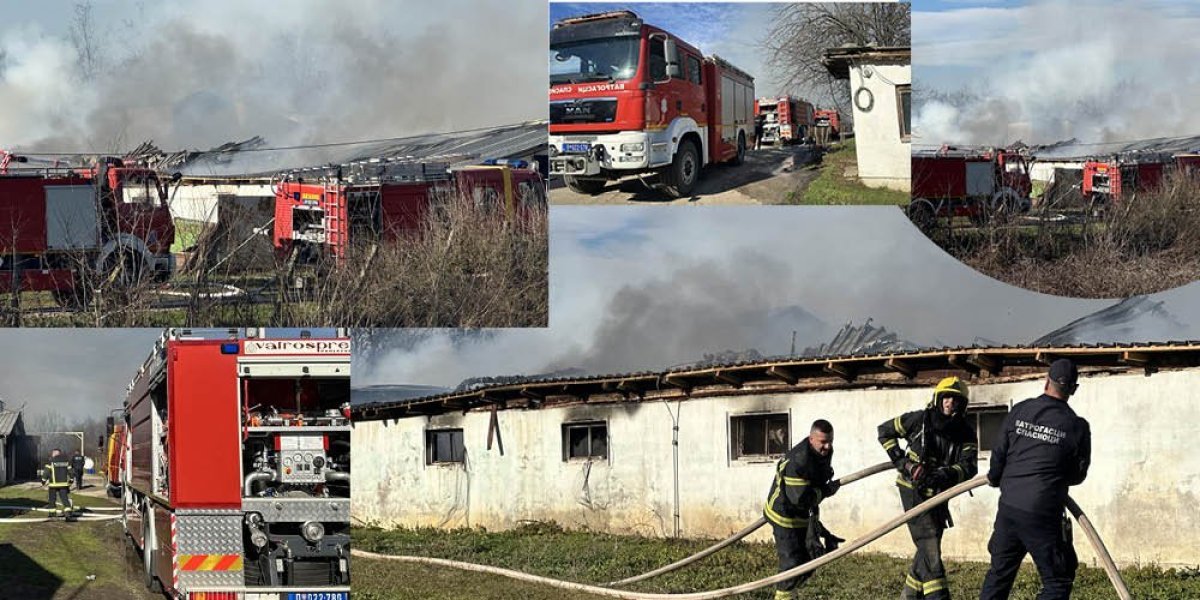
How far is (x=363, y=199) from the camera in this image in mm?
17188

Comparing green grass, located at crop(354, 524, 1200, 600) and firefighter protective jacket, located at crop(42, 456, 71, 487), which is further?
firefighter protective jacket, located at crop(42, 456, 71, 487)

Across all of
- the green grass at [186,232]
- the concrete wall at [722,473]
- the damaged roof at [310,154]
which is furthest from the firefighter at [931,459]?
the green grass at [186,232]

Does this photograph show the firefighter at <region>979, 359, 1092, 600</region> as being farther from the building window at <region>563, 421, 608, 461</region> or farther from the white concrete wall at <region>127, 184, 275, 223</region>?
the white concrete wall at <region>127, 184, 275, 223</region>

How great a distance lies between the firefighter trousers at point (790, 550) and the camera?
9930 mm

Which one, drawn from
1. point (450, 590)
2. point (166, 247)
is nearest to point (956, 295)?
point (450, 590)

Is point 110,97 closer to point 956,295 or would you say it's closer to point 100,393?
point 100,393

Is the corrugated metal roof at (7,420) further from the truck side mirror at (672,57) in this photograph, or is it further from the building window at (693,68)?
the building window at (693,68)

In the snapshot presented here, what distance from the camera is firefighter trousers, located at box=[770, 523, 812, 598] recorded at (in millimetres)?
9930

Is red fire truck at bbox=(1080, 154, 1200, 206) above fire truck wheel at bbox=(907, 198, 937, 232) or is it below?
above

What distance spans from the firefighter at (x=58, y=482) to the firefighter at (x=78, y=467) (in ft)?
1.22

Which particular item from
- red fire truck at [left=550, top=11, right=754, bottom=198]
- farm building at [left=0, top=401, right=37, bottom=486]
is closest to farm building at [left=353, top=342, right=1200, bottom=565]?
red fire truck at [left=550, top=11, right=754, bottom=198]

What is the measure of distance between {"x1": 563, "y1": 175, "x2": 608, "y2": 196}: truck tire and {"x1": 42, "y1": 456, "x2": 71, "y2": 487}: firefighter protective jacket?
9.01 m

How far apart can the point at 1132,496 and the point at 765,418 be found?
4103 millimetres

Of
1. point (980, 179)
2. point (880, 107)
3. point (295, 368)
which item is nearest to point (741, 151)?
point (880, 107)
